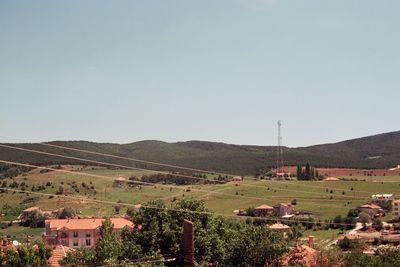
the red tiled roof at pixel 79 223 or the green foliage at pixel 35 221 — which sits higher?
the red tiled roof at pixel 79 223

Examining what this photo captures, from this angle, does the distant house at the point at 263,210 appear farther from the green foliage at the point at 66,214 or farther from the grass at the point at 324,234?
the green foliage at the point at 66,214

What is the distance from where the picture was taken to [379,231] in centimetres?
8319

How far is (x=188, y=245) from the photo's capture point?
423 inches

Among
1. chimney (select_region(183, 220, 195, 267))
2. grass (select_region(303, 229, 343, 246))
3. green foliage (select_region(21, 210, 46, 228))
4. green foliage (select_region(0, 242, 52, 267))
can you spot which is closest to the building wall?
grass (select_region(303, 229, 343, 246))

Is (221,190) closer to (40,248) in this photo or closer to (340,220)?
(340,220)

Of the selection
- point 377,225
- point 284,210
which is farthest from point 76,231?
point 377,225

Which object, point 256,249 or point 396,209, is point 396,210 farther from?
point 256,249

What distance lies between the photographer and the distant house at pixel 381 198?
114250 mm

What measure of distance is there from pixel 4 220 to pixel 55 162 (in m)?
75.2

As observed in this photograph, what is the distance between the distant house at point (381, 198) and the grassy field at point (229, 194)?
2207 mm

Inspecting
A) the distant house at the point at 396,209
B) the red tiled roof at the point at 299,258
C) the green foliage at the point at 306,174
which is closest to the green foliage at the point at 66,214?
the distant house at the point at 396,209

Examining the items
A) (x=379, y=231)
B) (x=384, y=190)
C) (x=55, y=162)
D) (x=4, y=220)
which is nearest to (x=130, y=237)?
(x=379, y=231)

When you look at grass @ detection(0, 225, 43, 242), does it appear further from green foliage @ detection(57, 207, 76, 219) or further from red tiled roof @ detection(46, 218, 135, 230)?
green foliage @ detection(57, 207, 76, 219)

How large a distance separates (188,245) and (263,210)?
3951 inches
